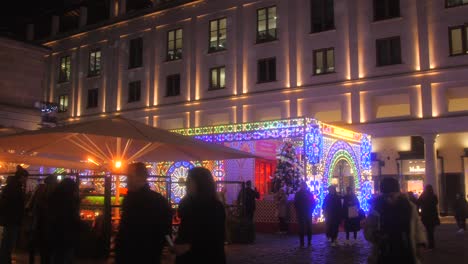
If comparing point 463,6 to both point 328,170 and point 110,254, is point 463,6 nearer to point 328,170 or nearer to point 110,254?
point 328,170

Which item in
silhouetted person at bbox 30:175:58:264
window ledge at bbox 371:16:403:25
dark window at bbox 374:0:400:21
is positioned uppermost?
dark window at bbox 374:0:400:21

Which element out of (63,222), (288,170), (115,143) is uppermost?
(115,143)

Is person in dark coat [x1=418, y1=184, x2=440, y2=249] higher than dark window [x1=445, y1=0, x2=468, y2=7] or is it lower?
lower

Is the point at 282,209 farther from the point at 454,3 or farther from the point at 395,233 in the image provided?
the point at 454,3

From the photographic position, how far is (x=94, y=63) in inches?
1591

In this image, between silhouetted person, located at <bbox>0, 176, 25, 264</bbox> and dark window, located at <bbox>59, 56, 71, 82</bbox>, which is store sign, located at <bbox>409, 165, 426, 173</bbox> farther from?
dark window, located at <bbox>59, 56, 71, 82</bbox>

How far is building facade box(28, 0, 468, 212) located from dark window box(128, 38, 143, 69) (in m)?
0.08

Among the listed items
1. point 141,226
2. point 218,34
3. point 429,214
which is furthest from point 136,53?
point 141,226

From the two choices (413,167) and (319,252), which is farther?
(413,167)

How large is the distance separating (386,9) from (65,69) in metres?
25.6

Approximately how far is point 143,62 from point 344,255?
89.5ft

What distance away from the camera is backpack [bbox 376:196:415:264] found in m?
5.75

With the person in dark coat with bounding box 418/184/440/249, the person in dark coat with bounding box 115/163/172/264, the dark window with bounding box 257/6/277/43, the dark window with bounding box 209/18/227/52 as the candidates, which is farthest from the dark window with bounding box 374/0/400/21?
the person in dark coat with bounding box 115/163/172/264

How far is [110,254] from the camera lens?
12.3 meters
